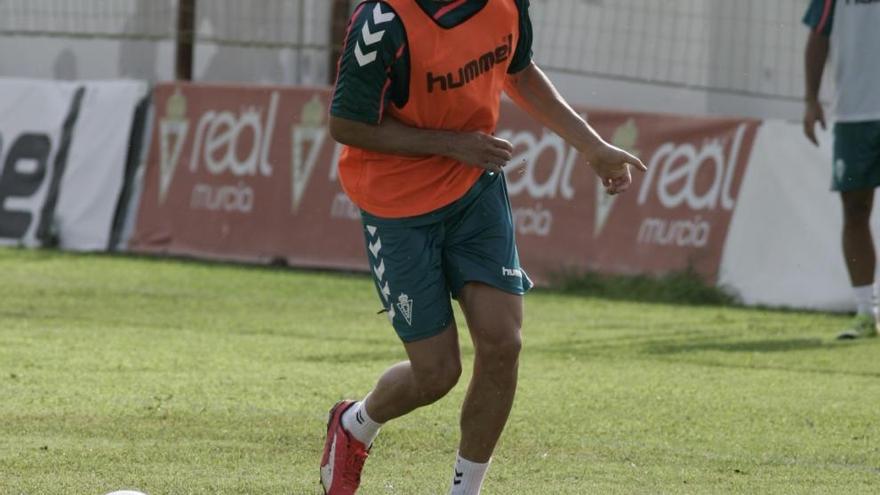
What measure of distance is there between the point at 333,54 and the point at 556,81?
112 inches

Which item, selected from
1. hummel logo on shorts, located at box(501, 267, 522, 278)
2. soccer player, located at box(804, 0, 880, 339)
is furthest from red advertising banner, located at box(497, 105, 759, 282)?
hummel logo on shorts, located at box(501, 267, 522, 278)

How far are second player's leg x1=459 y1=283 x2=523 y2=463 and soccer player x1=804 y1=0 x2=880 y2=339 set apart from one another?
597cm

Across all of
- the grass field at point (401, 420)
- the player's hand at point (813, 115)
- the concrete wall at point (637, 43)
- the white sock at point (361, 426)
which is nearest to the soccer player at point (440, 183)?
the white sock at point (361, 426)

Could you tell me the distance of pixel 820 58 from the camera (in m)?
11.8

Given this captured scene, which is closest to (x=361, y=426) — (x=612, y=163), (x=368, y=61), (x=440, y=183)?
(x=440, y=183)

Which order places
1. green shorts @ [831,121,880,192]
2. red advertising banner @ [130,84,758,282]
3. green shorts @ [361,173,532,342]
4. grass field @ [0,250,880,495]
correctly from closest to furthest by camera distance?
green shorts @ [361,173,532,342] → grass field @ [0,250,880,495] → green shorts @ [831,121,880,192] → red advertising banner @ [130,84,758,282]

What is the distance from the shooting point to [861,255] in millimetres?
11617

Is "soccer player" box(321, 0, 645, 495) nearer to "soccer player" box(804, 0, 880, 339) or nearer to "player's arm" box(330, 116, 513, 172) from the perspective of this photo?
"player's arm" box(330, 116, 513, 172)

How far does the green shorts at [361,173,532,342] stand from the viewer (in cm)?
594

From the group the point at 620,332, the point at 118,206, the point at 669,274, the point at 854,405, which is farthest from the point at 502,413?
the point at 118,206

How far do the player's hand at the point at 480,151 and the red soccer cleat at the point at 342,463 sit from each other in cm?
114

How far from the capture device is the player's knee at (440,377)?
6020mm

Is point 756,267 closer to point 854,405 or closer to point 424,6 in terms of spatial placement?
point 854,405

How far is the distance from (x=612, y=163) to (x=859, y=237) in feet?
19.0
